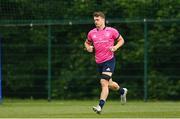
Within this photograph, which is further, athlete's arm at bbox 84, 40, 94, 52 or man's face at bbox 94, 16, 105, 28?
athlete's arm at bbox 84, 40, 94, 52

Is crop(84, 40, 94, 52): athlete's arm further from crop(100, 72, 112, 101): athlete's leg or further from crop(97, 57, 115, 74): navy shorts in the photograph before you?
crop(100, 72, 112, 101): athlete's leg

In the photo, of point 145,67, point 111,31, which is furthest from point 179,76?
point 111,31

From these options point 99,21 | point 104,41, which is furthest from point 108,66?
point 99,21

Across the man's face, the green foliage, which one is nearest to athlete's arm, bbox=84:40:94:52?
the man's face

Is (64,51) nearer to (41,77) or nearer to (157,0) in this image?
(41,77)

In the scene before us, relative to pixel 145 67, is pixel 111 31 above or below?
above

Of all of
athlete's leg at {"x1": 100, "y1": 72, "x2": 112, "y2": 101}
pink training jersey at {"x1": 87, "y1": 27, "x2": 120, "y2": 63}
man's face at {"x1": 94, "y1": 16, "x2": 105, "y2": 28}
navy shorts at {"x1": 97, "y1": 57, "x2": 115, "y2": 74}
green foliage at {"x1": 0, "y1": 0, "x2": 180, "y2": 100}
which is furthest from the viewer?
green foliage at {"x1": 0, "y1": 0, "x2": 180, "y2": 100}

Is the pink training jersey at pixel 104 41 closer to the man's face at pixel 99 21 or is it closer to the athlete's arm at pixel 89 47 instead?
the athlete's arm at pixel 89 47

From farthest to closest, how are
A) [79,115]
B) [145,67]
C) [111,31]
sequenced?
[145,67] < [111,31] < [79,115]

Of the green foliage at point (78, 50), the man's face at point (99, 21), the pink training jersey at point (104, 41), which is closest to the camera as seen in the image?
the man's face at point (99, 21)

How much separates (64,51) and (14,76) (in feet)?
5.94

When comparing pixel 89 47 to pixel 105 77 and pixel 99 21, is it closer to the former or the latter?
pixel 99 21

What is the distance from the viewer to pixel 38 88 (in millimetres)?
23422

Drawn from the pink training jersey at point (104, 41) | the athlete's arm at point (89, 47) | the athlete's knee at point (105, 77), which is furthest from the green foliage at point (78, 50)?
the athlete's knee at point (105, 77)
